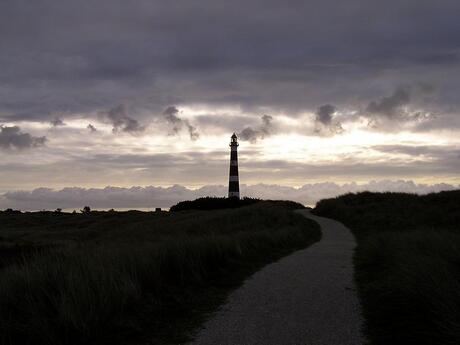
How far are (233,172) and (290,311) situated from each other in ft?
154

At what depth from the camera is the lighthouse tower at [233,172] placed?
179ft

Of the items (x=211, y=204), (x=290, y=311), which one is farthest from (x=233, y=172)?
(x=290, y=311)

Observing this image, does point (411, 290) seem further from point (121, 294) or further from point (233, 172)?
point (233, 172)

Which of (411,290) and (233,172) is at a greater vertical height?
(233,172)

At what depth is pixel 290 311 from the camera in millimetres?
7871

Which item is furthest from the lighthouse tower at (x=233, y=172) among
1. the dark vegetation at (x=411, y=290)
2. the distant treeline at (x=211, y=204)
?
the dark vegetation at (x=411, y=290)

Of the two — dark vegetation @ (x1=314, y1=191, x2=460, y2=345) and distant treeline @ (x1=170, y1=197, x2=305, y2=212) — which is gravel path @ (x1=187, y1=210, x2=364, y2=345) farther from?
distant treeline @ (x1=170, y1=197, x2=305, y2=212)

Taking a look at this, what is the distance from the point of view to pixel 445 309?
629 cm

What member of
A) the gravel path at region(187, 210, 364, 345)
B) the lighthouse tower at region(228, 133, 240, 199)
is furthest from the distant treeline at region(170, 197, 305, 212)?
the gravel path at region(187, 210, 364, 345)

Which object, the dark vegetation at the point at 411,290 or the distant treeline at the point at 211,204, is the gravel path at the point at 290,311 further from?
the distant treeline at the point at 211,204

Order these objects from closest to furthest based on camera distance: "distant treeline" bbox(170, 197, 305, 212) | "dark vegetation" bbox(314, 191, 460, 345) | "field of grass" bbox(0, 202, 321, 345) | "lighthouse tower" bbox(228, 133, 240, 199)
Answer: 1. "dark vegetation" bbox(314, 191, 460, 345)
2. "field of grass" bbox(0, 202, 321, 345)
3. "distant treeline" bbox(170, 197, 305, 212)
4. "lighthouse tower" bbox(228, 133, 240, 199)

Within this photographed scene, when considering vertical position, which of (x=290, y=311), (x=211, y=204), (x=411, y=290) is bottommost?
(x=290, y=311)

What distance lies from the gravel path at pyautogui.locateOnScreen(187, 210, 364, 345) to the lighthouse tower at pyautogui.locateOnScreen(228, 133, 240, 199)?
41650 mm

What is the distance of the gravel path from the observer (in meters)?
6.48
